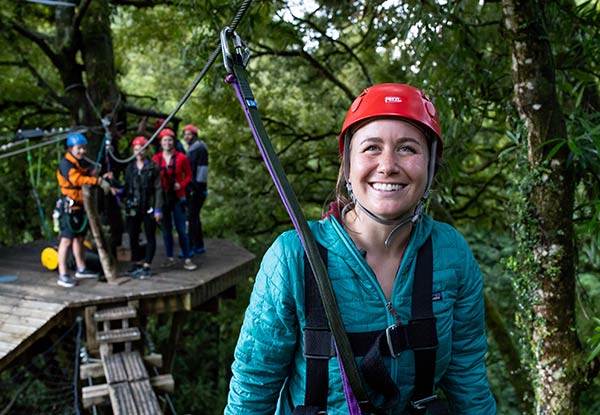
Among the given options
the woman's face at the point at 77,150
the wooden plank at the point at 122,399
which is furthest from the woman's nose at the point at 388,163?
the woman's face at the point at 77,150

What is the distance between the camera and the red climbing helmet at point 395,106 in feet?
4.93

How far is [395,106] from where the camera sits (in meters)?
1.50

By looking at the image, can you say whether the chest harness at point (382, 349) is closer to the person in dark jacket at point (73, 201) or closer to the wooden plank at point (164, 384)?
the wooden plank at point (164, 384)

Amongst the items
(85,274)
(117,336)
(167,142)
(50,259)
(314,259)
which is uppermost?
(167,142)

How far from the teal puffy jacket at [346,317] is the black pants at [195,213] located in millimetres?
6096

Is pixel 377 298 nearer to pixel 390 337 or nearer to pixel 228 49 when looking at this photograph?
pixel 390 337

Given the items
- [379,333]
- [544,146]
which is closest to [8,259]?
[544,146]

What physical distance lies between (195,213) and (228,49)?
654cm

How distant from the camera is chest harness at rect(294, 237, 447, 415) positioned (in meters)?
1.41

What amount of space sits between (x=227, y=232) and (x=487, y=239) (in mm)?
5732

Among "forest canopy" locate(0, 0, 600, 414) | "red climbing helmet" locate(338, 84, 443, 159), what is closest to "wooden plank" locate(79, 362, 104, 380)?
"forest canopy" locate(0, 0, 600, 414)

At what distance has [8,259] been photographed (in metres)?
8.07

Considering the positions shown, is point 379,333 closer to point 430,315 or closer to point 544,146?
point 430,315

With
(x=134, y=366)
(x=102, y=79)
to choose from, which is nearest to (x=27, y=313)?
(x=134, y=366)
